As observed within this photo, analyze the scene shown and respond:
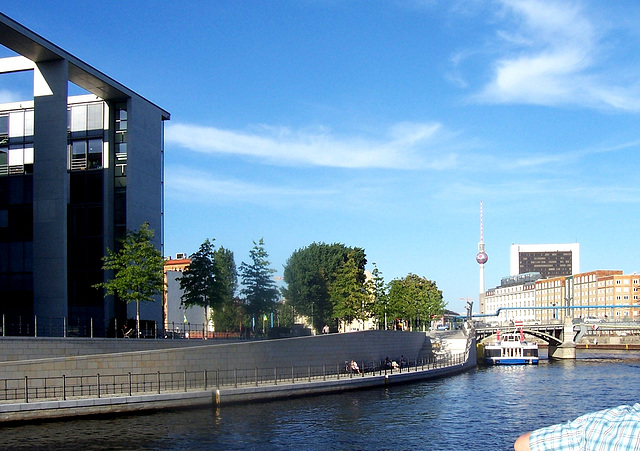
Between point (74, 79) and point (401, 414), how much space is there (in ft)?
116

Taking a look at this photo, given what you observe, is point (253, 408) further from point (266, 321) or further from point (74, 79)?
point (266, 321)

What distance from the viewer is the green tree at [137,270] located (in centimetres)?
5341

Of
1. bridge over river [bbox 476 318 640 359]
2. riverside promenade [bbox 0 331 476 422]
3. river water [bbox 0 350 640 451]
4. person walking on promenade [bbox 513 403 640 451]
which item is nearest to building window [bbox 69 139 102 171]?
riverside promenade [bbox 0 331 476 422]

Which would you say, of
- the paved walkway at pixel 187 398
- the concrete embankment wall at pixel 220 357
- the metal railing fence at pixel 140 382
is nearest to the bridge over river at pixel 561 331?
the concrete embankment wall at pixel 220 357

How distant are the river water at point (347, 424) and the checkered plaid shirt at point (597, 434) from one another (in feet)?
94.1

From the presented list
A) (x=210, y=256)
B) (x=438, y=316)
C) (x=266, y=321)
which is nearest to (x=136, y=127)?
(x=210, y=256)

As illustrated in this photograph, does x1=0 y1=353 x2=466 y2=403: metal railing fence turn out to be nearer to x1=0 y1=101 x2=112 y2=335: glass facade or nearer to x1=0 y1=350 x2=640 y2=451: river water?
x1=0 y1=350 x2=640 y2=451: river water

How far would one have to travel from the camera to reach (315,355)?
6141 cm

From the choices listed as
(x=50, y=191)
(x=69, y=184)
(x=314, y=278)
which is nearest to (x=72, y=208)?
(x=69, y=184)

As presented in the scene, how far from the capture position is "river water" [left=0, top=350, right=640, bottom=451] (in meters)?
31.9

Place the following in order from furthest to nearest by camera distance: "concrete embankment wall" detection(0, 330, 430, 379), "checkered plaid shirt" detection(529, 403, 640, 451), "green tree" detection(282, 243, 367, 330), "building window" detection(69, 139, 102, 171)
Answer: "green tree" detection(282, 243, 367, 330), "building window" detection(69, 139, 102, 171), "concrete embankment wall" detection(0, 330, 430, 379), "checkered plaid shirt" detection(529, 403, 640, 451)

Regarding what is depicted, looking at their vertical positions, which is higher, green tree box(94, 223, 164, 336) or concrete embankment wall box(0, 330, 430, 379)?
green tree box(94, 223, 164, 336)

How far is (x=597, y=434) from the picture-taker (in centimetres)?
384

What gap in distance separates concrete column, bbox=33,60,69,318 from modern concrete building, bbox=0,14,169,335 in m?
0.07
